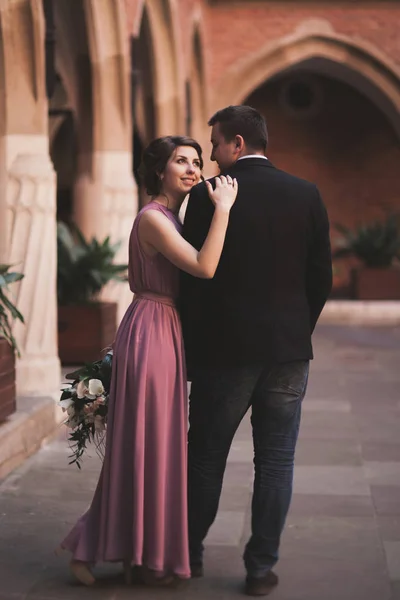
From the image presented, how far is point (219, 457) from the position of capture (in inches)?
138

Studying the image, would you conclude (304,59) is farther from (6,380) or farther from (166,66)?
(6,380)

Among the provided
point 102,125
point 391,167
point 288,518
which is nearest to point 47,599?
point 288,518

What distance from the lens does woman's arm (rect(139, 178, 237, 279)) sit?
3.30m

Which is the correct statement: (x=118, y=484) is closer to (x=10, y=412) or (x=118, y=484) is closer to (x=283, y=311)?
(x=283, y=311)

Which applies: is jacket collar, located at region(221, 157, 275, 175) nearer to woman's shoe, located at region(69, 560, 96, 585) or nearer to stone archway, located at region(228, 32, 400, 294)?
woman's shoe, located at region(69, 560, 96, 585)

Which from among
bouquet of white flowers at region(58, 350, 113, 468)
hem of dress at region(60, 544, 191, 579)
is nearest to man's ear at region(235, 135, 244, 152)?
bouquet of white flowers at region(58, 350, 113, 468)

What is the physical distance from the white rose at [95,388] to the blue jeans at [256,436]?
12.1 inches

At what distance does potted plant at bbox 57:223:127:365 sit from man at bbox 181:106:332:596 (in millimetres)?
5366

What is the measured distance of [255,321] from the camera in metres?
3.39

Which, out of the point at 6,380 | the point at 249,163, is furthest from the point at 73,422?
the point at 6,380

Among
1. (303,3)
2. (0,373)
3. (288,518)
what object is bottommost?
(288,518)

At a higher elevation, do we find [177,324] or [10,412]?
[177,324]

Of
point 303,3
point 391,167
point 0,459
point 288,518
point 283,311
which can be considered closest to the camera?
point 283,311

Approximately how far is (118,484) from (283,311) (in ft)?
2.43
